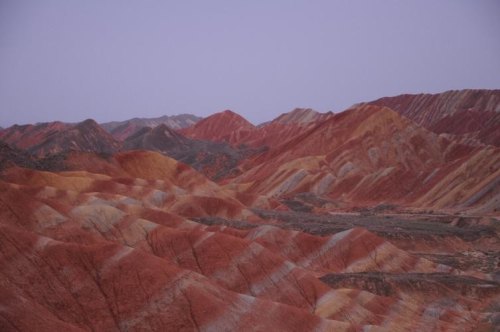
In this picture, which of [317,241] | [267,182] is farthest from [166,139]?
[317,241]

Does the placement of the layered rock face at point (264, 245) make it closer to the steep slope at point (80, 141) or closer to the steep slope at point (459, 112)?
the steep slope at point (459, 112)

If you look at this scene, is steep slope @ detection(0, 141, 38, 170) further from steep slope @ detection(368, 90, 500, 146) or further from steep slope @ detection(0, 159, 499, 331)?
steep slope @ detection(368, 90, 500, 146)

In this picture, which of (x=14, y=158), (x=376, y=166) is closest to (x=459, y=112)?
(x=376, y=166)

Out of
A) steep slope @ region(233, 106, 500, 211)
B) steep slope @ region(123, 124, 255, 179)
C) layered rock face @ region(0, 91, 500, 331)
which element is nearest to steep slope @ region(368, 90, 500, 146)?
steep slope @ region(233, 106, 500, 211)

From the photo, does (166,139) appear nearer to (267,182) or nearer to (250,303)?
(267,182)

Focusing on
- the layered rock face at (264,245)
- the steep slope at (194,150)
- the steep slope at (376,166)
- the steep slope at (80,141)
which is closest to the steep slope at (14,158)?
the layered rock face at (264,245)

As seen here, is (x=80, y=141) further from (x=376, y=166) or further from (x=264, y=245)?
(x=264, y=245)
